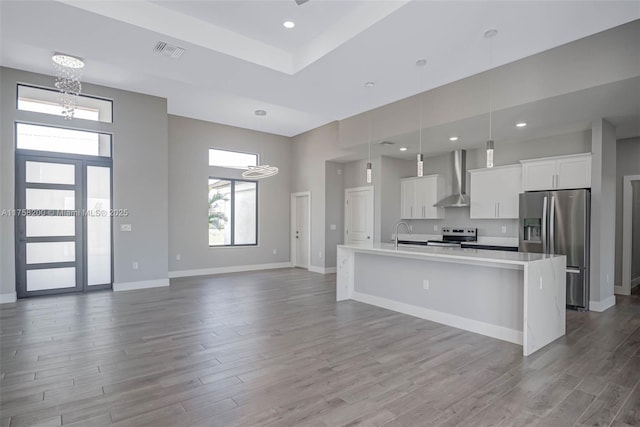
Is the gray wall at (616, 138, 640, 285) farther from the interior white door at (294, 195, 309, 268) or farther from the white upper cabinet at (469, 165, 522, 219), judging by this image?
the interior white door at (294, 195, 309, 268)

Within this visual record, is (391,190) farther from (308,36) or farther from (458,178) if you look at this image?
(308,36)

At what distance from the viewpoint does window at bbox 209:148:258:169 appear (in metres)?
8.27

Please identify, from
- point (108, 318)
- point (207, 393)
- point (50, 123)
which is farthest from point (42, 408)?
point (50, 123)

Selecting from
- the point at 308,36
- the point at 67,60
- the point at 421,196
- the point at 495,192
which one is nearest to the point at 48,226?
the point at 67,60

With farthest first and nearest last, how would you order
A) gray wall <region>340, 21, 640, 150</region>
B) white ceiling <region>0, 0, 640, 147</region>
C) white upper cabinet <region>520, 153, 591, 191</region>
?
white upper cabinet <region>520, 153, 591, 191</region>
gray wall <region>340, 21, 640, 150</region>
white ceiling <region>0, 0, 640, 147</region>

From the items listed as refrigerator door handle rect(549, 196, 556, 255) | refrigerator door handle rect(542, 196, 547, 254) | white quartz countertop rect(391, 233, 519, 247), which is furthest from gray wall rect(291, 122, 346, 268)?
refrigerator door handle rect(549, 196, 556, 255)

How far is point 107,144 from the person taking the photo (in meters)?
6.31

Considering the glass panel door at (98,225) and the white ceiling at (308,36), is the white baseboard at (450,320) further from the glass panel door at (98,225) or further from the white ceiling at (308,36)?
the glass panel door at (98,225)

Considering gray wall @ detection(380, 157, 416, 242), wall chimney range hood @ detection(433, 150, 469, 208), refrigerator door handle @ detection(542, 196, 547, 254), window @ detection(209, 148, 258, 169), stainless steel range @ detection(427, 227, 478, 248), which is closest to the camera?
refrigerator door handle @ detection(542, 196, 547, 254)

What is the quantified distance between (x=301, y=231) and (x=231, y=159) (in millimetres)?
2615

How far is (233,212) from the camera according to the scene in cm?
857

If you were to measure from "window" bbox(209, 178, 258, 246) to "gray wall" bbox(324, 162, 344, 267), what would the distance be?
6.20 feet

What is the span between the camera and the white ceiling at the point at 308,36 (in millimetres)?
2996

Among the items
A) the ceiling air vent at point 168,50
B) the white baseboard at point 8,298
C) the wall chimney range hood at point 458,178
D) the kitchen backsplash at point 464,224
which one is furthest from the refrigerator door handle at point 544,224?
the white baseboard at point 8,298
